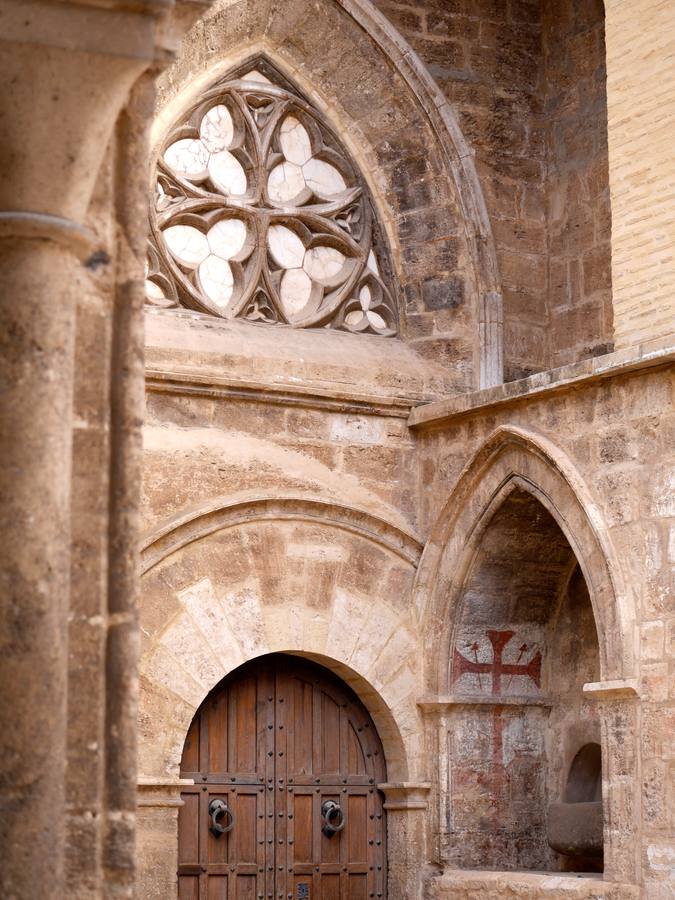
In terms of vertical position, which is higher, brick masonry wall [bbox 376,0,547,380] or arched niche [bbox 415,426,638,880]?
brick masonry wall [bbox 376,0,547,380]

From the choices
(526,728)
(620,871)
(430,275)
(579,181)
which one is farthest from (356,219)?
(620,871)

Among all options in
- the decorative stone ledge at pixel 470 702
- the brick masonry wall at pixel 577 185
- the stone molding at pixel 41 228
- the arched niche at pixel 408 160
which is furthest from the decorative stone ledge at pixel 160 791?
the stone molding at pixel 41 228

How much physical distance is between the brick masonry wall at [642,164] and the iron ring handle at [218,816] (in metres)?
2.95

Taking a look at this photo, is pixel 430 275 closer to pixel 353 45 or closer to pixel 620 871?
pixel 353 45

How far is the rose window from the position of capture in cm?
914

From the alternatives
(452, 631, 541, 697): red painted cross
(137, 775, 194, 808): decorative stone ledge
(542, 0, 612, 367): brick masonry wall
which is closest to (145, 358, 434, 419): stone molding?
(542, 0, 612, 367): brick masonry wall

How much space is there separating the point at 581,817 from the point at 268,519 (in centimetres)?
216

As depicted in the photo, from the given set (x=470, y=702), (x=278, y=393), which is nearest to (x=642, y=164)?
(x=278, y=393)

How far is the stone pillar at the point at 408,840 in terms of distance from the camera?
872 centimetres

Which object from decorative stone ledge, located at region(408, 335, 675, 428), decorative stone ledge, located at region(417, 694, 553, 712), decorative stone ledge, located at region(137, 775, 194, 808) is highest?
decorative stone ledge, located at region(408, 335, 675, 428)

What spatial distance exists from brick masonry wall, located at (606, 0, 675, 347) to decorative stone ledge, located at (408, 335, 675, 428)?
0.28 meters

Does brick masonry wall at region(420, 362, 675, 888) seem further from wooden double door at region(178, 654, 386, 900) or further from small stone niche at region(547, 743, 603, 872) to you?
wooden double door at region(178, 654, 386, 900)

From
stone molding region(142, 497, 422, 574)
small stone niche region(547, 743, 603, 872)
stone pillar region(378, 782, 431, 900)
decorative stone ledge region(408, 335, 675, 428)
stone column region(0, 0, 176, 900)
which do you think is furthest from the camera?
stone pillar region(378, 782, 431, 900)

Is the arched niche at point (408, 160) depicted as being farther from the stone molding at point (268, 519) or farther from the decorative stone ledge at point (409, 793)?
the decorative stone ledge at point (409, 793)
